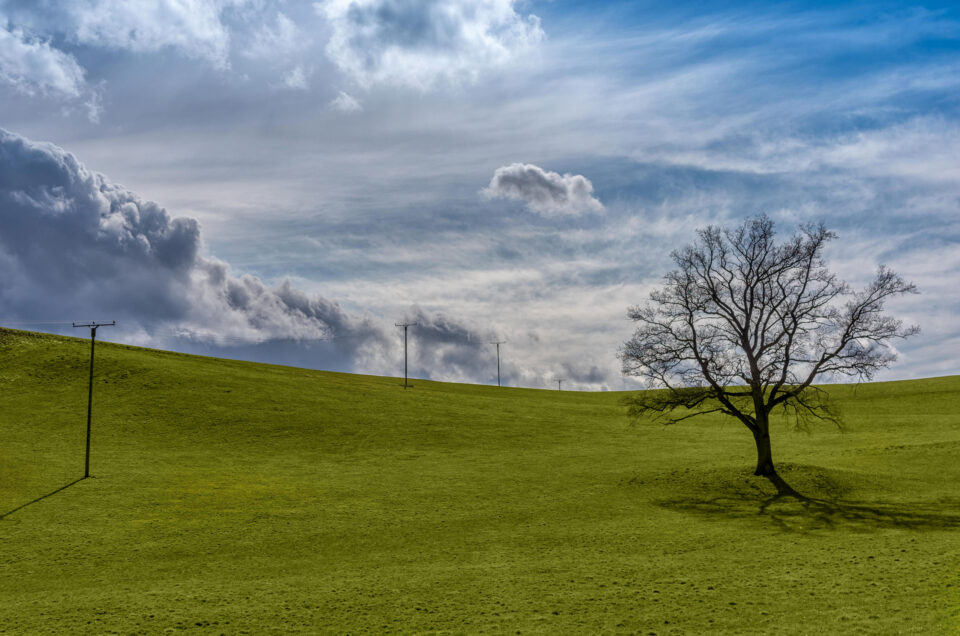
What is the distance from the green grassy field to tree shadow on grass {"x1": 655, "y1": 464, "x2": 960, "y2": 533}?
0.20 meters

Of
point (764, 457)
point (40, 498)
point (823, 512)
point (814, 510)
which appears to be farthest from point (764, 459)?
point (40, 498)

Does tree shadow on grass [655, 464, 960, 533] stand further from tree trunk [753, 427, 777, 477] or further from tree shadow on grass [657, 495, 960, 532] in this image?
tree trunk [753, 427, 777, 477]

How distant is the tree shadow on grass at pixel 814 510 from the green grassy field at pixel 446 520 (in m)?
0.20

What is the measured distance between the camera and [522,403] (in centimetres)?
7581

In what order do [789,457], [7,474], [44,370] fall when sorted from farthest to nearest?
1. [44,370]
2. [789,457]
3. [7,474]

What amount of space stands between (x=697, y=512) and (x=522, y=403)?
46.1 metres

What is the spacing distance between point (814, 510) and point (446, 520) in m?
17.1

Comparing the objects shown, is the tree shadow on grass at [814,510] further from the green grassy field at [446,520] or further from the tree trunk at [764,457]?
the tree trunk at [764,457]

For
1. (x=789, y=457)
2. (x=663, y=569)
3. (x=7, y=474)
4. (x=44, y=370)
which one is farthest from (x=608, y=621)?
(x=44, y=370)

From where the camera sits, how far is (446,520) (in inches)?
1144

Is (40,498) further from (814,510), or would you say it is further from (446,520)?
(814,510)

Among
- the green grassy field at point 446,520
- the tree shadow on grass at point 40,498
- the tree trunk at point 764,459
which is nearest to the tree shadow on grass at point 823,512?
the green grassy field at point 446,520

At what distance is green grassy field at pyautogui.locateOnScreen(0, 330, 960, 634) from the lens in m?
17.2

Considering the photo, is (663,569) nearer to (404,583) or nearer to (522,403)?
(404,583)
